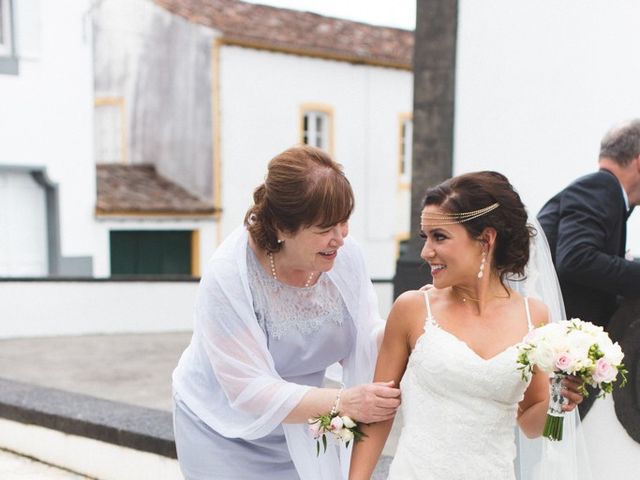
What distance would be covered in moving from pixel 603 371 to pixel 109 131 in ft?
60.2

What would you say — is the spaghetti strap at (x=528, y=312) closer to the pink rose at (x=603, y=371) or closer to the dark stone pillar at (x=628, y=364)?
the pink rose at (x=603, y=371)

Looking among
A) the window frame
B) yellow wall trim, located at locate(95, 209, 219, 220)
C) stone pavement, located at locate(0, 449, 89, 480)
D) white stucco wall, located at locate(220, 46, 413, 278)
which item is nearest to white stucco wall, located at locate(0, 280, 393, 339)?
yellow wall trim, located at locate(95, 209, 219, 220)

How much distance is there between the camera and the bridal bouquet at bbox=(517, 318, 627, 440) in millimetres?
1878

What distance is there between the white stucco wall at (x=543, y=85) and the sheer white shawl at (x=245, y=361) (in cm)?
378

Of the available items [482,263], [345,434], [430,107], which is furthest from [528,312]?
[430,107]

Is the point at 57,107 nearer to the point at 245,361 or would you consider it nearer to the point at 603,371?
the point at 245,361

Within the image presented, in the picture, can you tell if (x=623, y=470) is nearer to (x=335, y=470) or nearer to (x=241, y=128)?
(x=335, y=470)

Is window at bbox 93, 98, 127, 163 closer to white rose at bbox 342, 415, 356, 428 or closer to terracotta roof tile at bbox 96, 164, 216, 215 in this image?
terracotta roof tile at bbox 96, 164, 216, 215

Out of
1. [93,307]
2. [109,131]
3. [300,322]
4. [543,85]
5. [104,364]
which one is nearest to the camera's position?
[300,322]

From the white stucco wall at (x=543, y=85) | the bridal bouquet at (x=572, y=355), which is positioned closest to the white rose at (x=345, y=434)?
the bridal bouquet at (x=572, y=355)

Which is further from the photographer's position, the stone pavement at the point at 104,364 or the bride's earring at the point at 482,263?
the stone pavement at the point at 104,364

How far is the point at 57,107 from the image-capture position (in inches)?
482

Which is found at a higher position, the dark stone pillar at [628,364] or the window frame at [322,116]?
the window frame at [322,116]

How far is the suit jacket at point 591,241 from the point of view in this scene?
2990 mm
